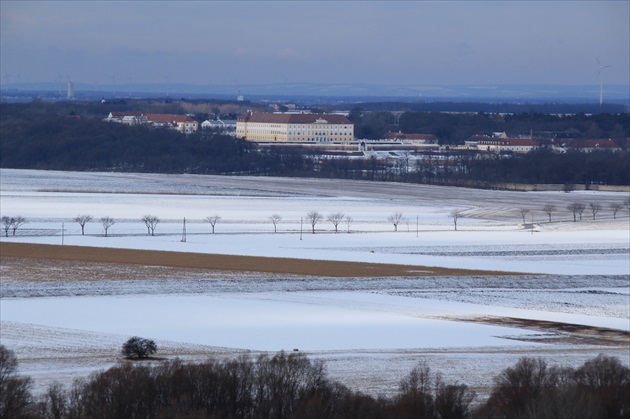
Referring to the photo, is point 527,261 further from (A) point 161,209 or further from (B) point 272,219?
(A) point 161,209

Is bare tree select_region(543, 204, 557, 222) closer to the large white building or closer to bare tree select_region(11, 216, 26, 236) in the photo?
bare tree select_region(11, 216, 26, 236)

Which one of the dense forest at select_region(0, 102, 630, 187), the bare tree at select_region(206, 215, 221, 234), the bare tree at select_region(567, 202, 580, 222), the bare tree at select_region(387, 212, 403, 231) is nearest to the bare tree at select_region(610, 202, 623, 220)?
the bare tree at select_region(567, 202, 580, 222)

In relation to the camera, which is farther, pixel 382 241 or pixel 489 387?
pixel 382 241

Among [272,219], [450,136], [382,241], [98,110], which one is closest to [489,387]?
[382,241]

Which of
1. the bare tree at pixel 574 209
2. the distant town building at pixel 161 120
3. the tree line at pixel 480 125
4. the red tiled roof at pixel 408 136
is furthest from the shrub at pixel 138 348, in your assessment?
the tree line at pixel 480 125

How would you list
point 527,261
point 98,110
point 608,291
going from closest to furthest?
1. point 608,291
2. point 527,261
3. point 98,110

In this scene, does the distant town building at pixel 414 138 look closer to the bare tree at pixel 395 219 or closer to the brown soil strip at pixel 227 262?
the bare tree at pixel 395 219

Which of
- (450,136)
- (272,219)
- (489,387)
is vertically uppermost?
(450,136)

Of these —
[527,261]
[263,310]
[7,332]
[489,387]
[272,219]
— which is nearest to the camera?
[489,387]
